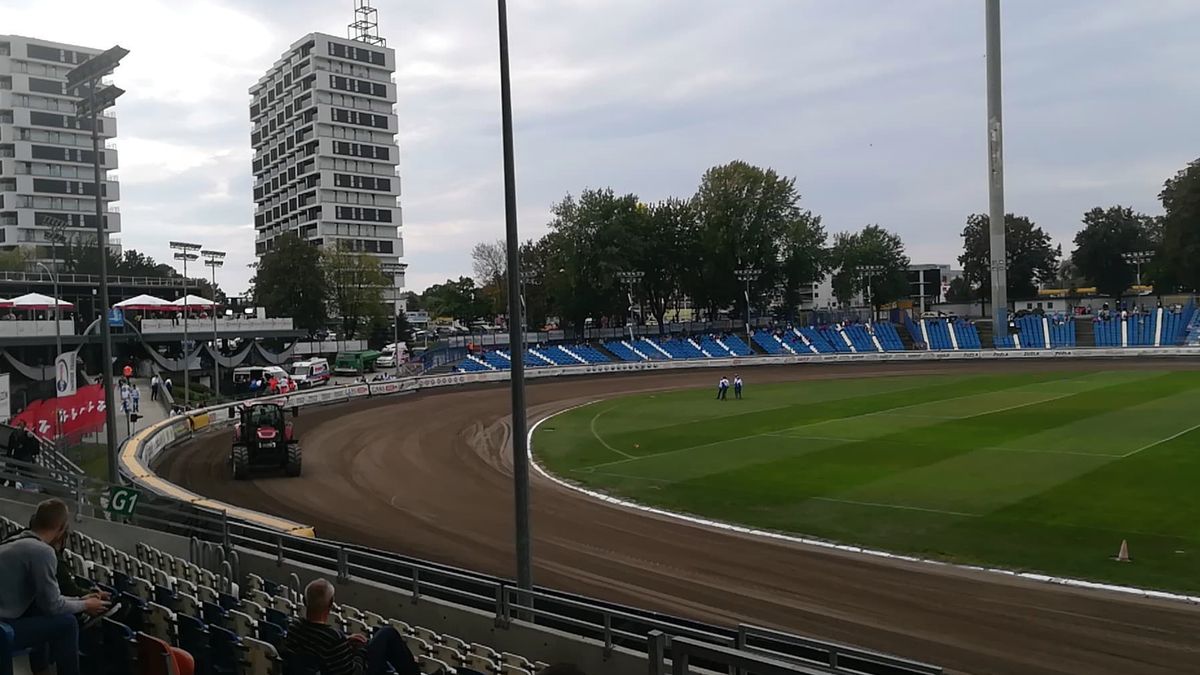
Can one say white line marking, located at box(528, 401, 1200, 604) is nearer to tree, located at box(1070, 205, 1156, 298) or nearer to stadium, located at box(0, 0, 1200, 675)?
stadium, located at box(0, 0, 1200, 675)

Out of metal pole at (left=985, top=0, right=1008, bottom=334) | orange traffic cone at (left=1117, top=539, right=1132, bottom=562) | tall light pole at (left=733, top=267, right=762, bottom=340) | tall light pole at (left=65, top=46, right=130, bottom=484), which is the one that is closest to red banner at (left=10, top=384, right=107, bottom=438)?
tall light pole at (left=65, top=46, right=130, bottom=484)

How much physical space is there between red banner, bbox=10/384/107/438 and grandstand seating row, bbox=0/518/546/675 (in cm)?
2386

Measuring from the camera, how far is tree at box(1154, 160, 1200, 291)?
295 feet

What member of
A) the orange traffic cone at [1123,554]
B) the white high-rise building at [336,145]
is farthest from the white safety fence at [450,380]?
the white high-rise building at [336,145]

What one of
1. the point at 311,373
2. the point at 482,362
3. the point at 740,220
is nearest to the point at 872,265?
the point at 740,220

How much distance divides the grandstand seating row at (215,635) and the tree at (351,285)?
8479cm

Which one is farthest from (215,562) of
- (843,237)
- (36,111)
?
(843,237)

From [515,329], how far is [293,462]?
20729 mm

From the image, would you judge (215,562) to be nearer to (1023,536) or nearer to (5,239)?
(1023,536)

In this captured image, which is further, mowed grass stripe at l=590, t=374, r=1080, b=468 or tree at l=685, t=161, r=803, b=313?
tree at l=685, t=161, r=803, b=313

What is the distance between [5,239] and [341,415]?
85.3m

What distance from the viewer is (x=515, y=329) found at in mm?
10969

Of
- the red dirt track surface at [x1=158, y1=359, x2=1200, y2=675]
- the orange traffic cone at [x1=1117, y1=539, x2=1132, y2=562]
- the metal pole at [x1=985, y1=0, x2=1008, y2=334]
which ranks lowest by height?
the red dirt track surface at [x1=158, y1=359, x2=1200, y2=675]

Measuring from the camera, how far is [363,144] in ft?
380
